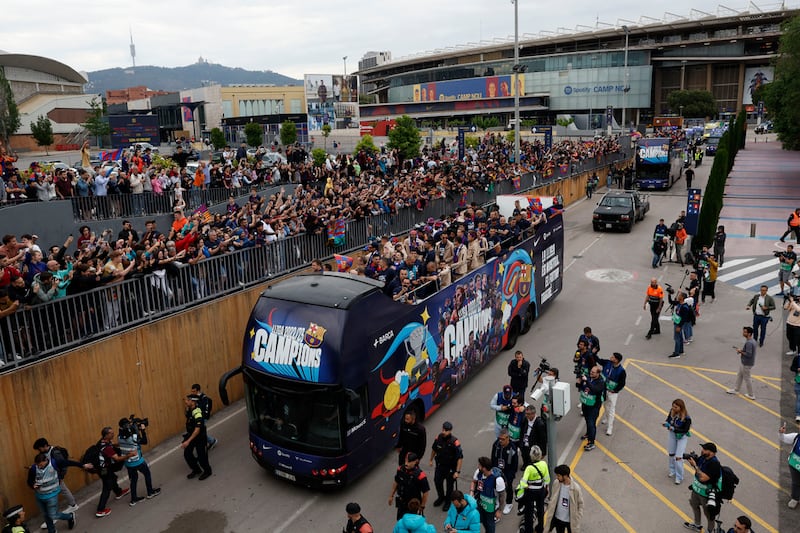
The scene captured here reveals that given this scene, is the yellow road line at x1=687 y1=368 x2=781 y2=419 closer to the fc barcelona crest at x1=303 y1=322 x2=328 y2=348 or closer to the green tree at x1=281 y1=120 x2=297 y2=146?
the fc barcelona crest at x1=303 y1=322 x2=328 y2=348

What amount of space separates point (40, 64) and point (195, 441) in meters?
113

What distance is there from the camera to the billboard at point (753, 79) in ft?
353

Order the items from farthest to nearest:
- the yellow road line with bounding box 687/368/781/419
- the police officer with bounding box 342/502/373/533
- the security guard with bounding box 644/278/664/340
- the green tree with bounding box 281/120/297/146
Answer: the green tree with bounding box 281/120/297/146 → the security guard with bounding box 644/278/664/340 → the yellow road line with bounding box 687/368/781/419 → the police officer with bounding box 342/502/373/533

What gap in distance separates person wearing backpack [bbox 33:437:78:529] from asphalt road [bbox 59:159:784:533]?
36 cm

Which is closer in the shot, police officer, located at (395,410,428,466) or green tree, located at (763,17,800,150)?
police officer, located at (395,410,428,466)

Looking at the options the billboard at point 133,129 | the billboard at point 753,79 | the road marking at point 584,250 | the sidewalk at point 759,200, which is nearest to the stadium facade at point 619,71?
the billboard at point 753,79

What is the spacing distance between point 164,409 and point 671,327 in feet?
48.0

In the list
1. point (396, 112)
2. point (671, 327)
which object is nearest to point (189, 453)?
point (671, 327)

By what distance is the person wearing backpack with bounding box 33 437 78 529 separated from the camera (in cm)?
971

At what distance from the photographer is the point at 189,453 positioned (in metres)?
11.5

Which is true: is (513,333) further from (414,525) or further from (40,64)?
(40,64)

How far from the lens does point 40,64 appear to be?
10288cm

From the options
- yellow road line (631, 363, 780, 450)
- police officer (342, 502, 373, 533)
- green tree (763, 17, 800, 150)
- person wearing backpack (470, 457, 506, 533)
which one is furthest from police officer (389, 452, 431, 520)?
green tree (763, 17, 800, 150)

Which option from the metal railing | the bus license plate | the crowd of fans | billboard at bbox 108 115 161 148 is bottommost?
the bus license plate
